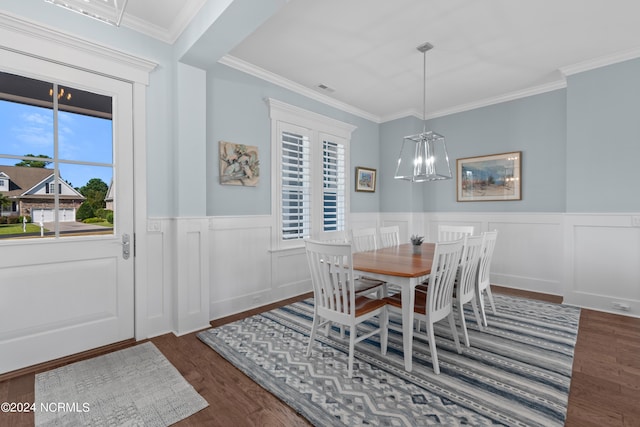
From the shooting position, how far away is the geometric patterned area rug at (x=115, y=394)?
1698 mm

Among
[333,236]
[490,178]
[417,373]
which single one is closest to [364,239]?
[333,236]

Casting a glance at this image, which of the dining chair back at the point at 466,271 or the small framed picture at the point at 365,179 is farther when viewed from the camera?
the small framed picture at the point at 365,179

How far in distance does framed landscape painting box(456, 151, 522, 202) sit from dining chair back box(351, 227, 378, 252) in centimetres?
208

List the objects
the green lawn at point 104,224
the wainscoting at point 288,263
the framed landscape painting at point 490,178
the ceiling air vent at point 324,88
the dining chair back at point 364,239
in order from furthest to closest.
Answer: the framed landscape painting at point 490,178, the ceiling air vent at point 324,88, the dining chair back at point 364,239, the wainscoting at point 288,263, the green lawn at point 104,224

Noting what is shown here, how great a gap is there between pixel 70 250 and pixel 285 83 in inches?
115

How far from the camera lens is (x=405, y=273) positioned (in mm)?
2086

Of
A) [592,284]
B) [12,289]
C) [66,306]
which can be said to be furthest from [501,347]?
[12,289]

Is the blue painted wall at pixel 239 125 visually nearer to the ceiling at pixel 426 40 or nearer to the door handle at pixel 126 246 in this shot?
the ceiling at pixel 426 40

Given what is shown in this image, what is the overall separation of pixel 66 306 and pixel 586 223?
5.31 metres

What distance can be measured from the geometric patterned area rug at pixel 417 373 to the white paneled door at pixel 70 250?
927mm

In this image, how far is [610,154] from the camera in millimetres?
3324

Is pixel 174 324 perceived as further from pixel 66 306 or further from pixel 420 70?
pixel 420 70

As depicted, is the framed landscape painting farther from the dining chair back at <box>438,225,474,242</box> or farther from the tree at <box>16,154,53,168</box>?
the tree at <box>16,154,53,168</box>

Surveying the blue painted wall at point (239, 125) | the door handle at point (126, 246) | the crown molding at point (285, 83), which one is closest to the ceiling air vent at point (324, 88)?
the crown molding at point (285, 83)
